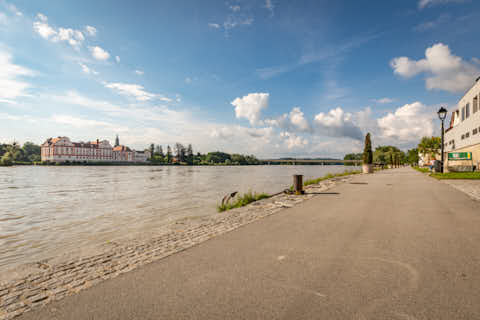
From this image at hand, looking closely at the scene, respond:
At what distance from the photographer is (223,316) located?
2945 mm

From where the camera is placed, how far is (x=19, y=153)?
137000 millimetres

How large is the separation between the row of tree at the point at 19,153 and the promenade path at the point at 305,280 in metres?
135

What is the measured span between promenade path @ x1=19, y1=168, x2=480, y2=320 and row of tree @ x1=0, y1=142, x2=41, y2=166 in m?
135

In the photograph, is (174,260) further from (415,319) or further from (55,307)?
(415,319)

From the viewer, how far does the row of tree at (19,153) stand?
116 m

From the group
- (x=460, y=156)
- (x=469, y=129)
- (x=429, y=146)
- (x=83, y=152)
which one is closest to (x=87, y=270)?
(x=460, y=156)

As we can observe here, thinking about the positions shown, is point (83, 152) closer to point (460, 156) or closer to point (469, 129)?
point (460, 156)

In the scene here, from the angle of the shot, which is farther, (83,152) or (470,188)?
(83,152)

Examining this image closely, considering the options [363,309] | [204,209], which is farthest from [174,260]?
[204,209]

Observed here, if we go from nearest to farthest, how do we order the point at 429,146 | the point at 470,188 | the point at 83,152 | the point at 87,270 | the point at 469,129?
the point at 87,270 → the point at 470,188 → the point at 469,129 → the point at 429,146 → the point at 83,152

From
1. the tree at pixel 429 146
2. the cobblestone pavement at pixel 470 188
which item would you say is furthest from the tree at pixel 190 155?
the cobblestone pavement at pixel 470 188

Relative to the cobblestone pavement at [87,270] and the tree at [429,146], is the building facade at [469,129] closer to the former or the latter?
the tree at [429,146]

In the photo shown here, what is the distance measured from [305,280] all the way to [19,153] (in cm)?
17526

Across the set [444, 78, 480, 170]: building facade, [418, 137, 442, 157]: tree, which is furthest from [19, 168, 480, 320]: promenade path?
[418, 137, 442, 157]: tree
